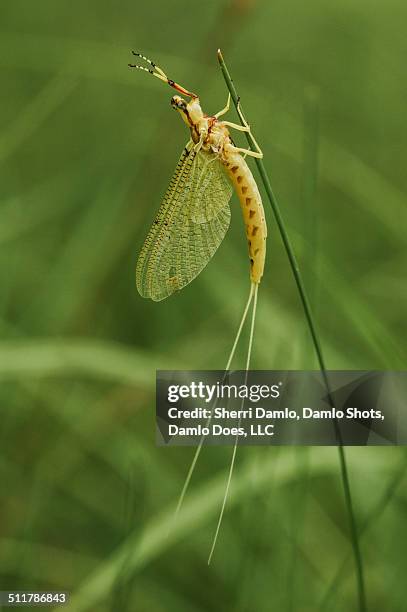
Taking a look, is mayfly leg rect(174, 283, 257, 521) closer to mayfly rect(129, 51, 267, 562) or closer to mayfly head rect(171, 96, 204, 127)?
mayfly rect(129, 51, 267, 562)

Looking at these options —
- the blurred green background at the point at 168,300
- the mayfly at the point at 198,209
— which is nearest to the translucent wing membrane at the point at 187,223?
the mayfly at the point at 198,209

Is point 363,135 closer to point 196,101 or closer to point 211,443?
point 196,101

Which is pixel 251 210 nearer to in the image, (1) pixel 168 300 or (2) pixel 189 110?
(2) pixel 189 110

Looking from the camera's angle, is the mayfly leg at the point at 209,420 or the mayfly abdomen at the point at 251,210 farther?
the mayfly leg at the point at 209,420

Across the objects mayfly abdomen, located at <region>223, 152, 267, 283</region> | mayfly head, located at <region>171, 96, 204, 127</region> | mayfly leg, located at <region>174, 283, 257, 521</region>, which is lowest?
mayfly leg, located at <region>174, 283, 257, 521</region>

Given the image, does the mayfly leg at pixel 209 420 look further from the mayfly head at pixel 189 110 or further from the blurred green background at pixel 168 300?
the mayfly head at pixel 189 110

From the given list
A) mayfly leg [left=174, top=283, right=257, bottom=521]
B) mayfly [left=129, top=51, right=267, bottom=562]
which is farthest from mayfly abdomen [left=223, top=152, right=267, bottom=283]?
mayfly leg [left=174, top=283, right=257, bottom=521]

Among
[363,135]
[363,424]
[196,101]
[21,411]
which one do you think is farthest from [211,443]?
[363,135]
